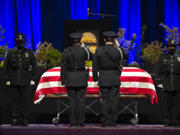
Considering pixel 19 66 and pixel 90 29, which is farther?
pixel 90 29

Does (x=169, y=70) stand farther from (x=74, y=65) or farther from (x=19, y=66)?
(x=19, y=66)

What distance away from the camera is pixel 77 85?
522cm

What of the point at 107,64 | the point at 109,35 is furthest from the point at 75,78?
the point at 109,35

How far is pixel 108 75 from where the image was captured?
17.2ft

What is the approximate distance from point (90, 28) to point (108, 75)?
3.13m

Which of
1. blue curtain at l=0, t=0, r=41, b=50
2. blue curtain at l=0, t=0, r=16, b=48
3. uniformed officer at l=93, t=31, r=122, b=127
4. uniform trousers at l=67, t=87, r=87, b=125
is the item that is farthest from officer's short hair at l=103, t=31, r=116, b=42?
blue curtain at l=0, t=0, r=16, b=48

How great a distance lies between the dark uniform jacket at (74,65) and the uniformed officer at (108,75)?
18 centimetres

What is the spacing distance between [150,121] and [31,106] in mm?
2011

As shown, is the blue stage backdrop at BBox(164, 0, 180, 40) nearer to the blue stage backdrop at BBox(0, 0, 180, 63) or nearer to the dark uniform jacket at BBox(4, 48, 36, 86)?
the blue stage backdrop at BBox(0, 0, 180, 63)

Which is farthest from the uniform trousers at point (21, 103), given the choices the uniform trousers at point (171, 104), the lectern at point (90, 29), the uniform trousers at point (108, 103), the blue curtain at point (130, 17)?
the blue curtain at point (130, 17)

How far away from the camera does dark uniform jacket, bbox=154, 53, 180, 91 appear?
17.9 ft

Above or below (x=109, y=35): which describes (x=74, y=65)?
below

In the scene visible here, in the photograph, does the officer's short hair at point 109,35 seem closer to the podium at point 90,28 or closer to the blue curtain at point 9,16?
the podium at point 90,28

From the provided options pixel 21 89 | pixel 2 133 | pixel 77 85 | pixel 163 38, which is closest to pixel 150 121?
pixel 77 85
